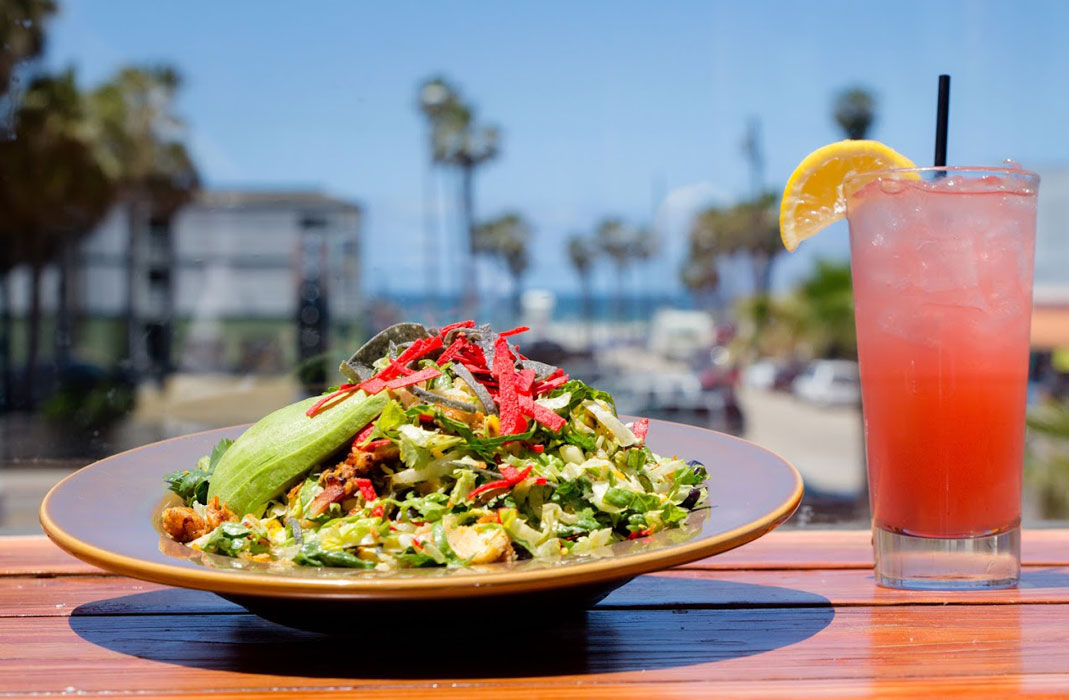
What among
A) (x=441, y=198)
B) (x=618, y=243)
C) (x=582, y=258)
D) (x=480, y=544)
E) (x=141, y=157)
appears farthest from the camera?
(x=582, y=258)

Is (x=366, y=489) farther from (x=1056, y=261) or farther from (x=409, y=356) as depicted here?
(x=1056, y=261)

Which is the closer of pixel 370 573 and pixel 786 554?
pixel 370 573

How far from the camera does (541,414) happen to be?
3.50ft

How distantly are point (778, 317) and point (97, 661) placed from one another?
111 ft

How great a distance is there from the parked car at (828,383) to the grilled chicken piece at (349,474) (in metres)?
33.4

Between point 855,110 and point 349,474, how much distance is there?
3123 centimetres

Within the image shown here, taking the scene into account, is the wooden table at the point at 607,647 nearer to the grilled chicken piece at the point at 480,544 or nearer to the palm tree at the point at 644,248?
the grilled chicken piece at the point at 480,544

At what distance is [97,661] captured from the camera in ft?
3.06

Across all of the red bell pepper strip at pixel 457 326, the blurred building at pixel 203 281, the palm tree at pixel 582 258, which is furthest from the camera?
the palm tree at pixel 582 258

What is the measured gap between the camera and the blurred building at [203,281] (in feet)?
48.0

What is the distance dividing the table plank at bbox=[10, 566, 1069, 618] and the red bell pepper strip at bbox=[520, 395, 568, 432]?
215mm

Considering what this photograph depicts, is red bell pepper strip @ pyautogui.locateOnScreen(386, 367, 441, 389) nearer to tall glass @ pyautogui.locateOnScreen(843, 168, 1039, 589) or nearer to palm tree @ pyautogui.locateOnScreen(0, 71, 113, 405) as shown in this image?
tall glass @ pyautogui.locateOnScreen(843, 168, 1039, 589)

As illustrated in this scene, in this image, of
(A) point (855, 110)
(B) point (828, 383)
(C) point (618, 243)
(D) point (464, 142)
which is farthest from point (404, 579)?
(C) point (618, 243)

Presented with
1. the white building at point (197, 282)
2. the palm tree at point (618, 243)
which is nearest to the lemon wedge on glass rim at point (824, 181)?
the white building at point (197, 282)
